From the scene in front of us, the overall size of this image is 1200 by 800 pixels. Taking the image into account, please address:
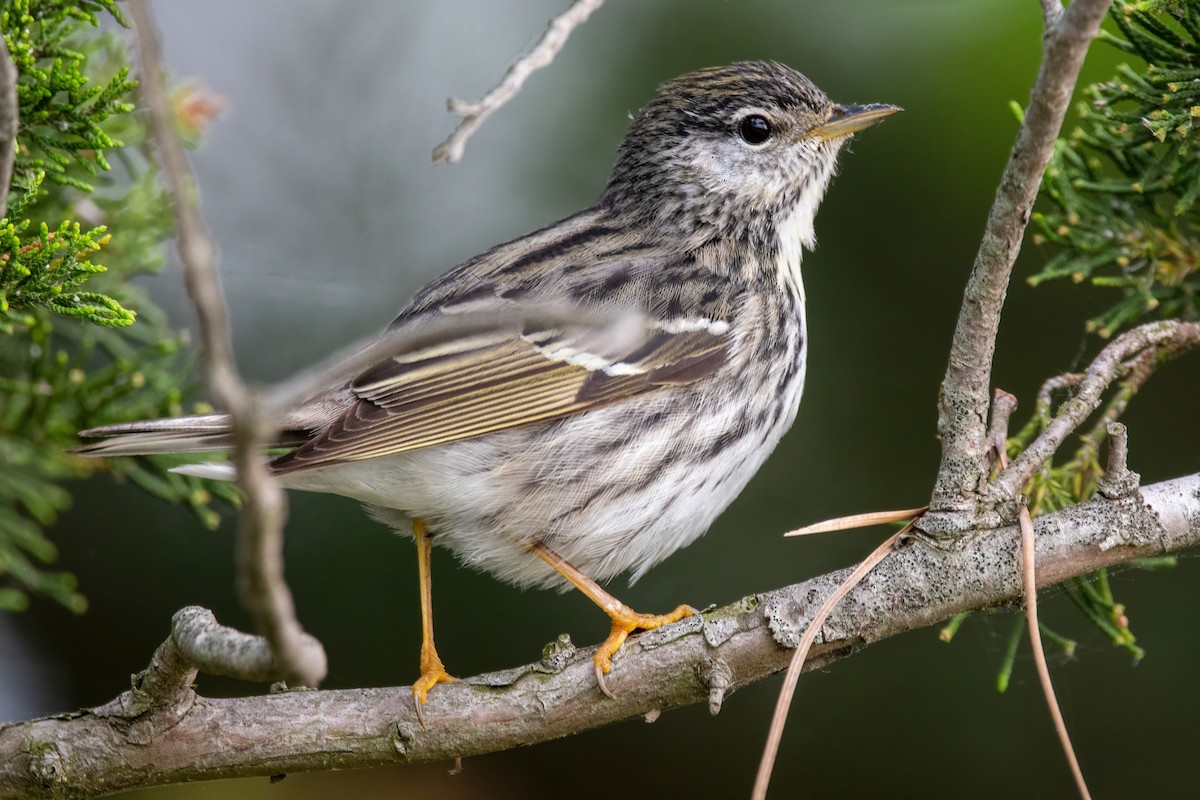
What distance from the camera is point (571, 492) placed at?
3.25 meters

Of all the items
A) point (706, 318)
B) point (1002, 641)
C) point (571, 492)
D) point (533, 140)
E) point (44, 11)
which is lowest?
point (1002, 641)

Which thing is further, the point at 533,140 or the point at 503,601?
the point at 533,140

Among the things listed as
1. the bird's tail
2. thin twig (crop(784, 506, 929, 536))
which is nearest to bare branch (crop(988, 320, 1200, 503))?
thin twig (crop(784, 506, 929, 536))

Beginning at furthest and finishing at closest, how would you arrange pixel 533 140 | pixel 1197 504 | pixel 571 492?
pixel 533 140 < pixel 571 492 < pixel 1197 504

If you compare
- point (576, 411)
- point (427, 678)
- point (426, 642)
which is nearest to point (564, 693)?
point (427, 678)

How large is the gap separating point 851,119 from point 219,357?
2.86 meters

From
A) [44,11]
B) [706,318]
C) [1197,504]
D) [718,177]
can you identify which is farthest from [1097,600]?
[44,11]

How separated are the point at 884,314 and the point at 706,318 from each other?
748 millimetres

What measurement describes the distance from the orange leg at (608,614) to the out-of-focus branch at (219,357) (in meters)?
1.34

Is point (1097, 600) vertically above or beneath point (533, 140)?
beneath

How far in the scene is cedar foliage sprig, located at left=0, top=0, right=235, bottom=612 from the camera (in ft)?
8.48

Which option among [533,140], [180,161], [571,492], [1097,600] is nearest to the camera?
[180,161]

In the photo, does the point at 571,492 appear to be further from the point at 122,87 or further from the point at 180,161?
the point at 180,161

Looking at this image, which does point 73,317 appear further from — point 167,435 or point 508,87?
point 508,87
